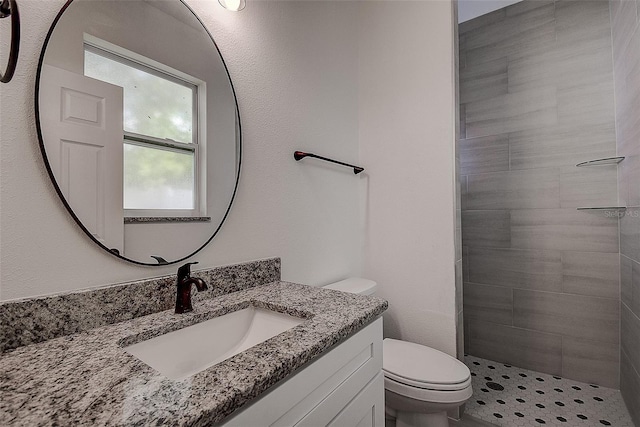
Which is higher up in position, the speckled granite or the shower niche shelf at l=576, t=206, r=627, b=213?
the shower niche shelf at l=576, t=206, r=627, b=213

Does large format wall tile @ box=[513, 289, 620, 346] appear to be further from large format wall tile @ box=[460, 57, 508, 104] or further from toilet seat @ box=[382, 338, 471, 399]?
large format wall tile @ box=[460, 57, 508, 104]

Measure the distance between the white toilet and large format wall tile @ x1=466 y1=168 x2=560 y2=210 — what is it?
4.38ft

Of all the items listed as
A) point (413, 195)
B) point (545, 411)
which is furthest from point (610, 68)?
point (545, 411)

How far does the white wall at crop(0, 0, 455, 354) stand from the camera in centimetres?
124

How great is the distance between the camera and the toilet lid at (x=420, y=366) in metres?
1.29

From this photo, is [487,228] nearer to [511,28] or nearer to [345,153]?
[345,153]

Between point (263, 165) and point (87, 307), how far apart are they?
31.2 inches

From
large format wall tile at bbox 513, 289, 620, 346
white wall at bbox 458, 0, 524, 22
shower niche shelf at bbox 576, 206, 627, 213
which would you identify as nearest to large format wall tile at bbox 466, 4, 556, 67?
white wall at bbox 458, 0, 524, 22

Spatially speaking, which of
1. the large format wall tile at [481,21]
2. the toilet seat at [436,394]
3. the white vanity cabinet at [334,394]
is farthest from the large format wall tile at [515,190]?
the white vanity cabinet at [334,394]

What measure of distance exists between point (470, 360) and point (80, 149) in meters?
2.72

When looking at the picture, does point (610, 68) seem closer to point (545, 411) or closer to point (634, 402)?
point (634, 402)

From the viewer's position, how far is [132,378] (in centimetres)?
55

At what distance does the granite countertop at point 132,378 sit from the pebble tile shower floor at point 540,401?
1.50 metres

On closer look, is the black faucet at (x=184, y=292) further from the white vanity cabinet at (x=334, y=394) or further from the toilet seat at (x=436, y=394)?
the toilet seat at (x=436, y=394)
